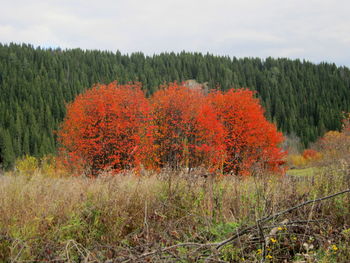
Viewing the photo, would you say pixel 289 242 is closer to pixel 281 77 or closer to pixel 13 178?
pixel 13 178

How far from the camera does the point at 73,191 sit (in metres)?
7.14

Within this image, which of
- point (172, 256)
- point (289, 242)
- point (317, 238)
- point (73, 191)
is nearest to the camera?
point (172, 256)

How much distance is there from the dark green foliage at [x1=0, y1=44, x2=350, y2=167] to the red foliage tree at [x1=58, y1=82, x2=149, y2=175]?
70.1 meters

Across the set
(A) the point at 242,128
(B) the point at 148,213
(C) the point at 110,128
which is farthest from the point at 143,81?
(B) the point at 148,213

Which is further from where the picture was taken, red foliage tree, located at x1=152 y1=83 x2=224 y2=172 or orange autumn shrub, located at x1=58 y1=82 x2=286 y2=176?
red foliage tree, located at x1=152 y1=83 x2=224 y2=172

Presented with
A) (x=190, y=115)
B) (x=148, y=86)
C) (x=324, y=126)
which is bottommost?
(x=324, y=126)

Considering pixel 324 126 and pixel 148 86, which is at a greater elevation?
pixel 148 86

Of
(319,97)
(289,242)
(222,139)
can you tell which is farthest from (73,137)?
(319,97)

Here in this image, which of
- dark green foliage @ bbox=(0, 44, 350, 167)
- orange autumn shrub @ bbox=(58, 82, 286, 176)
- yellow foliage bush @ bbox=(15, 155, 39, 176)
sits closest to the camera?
yellow foliage bush @ bbox=(15, 155, 39, 176)

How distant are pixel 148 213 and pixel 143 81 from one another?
5242 inches

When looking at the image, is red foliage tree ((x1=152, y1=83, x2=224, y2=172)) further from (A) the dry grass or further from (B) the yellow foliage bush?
(A) the dry grass

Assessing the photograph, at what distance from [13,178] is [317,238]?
6.80 meters

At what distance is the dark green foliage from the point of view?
102 metres

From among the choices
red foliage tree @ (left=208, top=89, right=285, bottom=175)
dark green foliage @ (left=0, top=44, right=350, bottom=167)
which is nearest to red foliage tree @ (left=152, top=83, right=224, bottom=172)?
red foliage tree @ (left=208, top=89, right=285, bottom=175)
